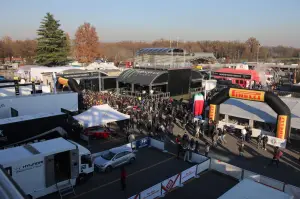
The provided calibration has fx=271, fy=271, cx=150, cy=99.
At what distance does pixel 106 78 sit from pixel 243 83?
801 inches

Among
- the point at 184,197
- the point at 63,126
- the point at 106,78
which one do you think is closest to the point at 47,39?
the point at 106,78

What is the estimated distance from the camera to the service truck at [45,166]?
32.3 feet

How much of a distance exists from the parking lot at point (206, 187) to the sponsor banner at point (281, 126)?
20.9ft

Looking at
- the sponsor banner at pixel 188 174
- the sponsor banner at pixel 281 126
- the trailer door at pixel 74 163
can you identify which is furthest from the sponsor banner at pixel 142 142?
the sponsor banner at pixel 281 126

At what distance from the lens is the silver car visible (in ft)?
43.4

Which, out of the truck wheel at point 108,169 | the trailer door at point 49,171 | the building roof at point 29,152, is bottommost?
Answer: the truck wheel at point 108,169

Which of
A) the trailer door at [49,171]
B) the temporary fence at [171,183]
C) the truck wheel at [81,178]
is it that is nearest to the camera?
the temporary fence at [171,183]

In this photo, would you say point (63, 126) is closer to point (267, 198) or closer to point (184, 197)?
point (184, 197)

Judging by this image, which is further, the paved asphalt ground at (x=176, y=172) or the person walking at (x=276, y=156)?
the person walking at (x=276, y=156)

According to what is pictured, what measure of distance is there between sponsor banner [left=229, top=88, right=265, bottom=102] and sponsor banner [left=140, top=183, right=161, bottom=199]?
409 inches

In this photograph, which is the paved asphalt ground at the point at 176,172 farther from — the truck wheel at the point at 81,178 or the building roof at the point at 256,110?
the building roof at the point at 256,110

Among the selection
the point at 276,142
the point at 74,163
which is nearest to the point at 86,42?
the point at 276,142

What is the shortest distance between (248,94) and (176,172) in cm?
819

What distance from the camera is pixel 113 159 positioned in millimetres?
13445
